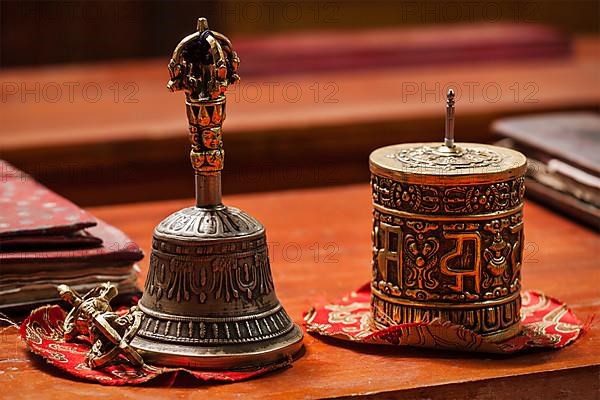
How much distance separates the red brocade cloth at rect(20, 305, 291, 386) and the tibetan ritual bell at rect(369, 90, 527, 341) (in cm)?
15

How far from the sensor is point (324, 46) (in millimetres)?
3326

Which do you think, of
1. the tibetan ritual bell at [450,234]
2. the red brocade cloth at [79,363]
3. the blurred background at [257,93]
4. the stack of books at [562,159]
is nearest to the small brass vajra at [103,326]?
the red brocade cloth at [79,363]

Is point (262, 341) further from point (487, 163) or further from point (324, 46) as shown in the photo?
point (324, 46)

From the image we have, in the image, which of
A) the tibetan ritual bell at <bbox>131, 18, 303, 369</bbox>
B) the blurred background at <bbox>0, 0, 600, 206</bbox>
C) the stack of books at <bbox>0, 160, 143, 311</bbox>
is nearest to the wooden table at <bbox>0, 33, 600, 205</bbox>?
the blurred background at <bbox>0, 0, 600, 206</bbox>

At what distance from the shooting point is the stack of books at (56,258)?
132 centimetres

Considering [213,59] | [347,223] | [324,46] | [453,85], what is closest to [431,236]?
[213,59]

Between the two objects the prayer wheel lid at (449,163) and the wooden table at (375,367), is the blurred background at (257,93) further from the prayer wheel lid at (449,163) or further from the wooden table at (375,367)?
the prayer wheel lid at (449,163)

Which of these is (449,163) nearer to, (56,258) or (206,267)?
(206,267)

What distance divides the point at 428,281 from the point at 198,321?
227 millimetres

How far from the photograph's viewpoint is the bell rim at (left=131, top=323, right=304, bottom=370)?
3.66ft

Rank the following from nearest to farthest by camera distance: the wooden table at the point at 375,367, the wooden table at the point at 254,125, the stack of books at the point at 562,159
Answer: the wooden table at the point at 375,367, the stack of books at the point at 562,159, the wooden table at the point at 254,125

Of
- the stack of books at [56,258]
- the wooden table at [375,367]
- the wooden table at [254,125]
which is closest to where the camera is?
the wooden table at [375,367]

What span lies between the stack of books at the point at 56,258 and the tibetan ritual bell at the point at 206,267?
0.20 m

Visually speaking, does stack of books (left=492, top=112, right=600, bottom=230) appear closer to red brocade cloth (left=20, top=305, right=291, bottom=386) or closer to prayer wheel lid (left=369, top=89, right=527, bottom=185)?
prayer wheel lid (left=369, top=89, right=527, bottom=185)
